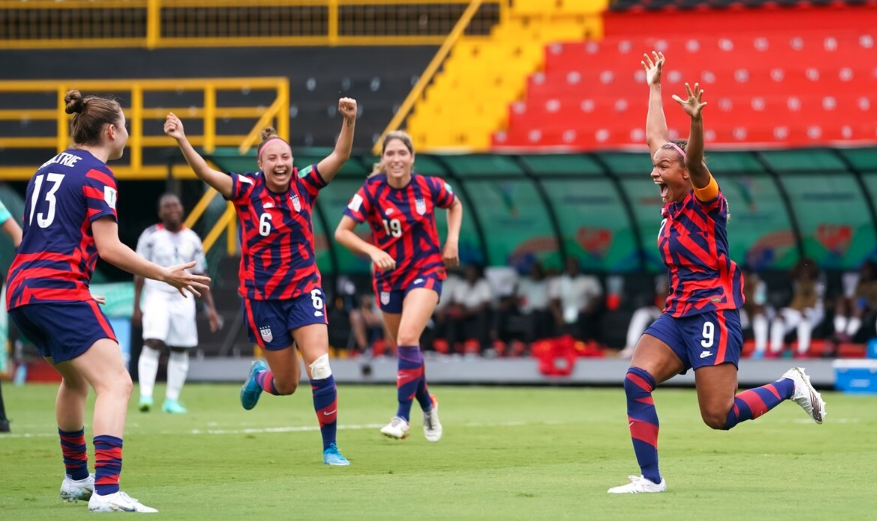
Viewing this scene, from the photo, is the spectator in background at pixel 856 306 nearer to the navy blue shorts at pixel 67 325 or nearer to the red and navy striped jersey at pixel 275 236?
the red and navy striped jersey at pixel 275 236

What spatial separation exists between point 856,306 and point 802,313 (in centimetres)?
69

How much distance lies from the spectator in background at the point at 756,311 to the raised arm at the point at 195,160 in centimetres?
1158

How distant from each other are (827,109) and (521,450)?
50.1 ft

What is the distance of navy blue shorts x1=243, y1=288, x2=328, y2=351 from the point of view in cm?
950

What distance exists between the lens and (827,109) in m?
24.0

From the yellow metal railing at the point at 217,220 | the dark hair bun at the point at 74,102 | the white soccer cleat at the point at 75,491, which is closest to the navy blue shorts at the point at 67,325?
the white soccer cleat at the point at 75,491

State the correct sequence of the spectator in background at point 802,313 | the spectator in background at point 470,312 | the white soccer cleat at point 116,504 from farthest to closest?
1. the spectator in background at point 470,312
2. the spectator in background at point 802,313
3. the white soccer cleat at point 116,504

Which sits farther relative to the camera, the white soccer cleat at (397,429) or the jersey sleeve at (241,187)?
the white soccer cleat at (397,429)

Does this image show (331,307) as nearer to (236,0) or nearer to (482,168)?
(482,168)

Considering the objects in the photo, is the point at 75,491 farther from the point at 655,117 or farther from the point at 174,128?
the point at 655,117

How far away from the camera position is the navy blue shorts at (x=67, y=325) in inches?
267

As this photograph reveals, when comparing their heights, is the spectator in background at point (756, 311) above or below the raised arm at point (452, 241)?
below

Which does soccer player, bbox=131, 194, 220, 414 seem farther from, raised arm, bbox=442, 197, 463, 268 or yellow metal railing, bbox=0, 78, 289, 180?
yellow metal railing, bbox=0, 78, 289, 180

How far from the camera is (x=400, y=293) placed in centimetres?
1135
